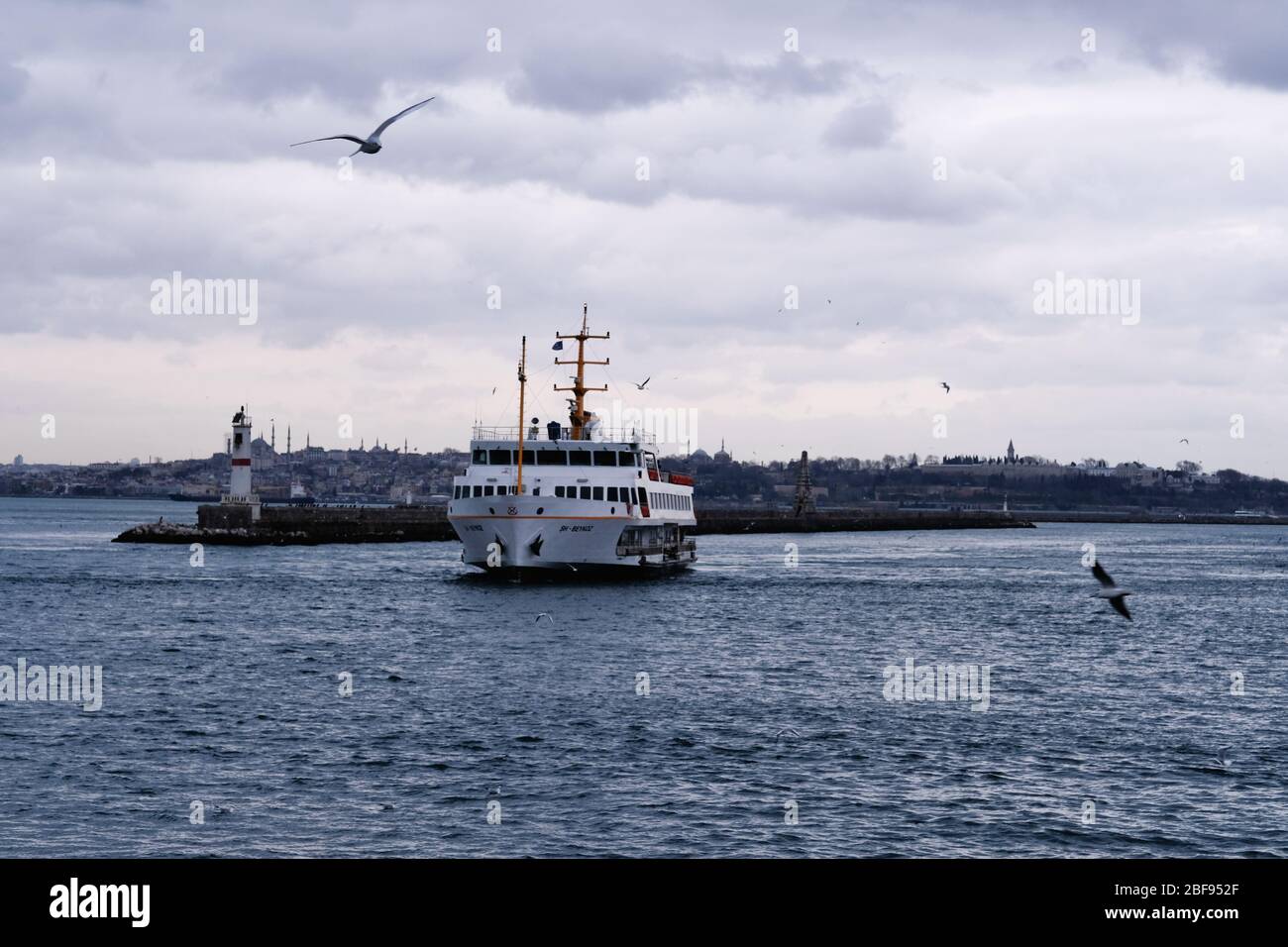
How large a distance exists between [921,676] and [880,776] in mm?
11843

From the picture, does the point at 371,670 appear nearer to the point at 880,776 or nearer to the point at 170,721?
the point at 170,721

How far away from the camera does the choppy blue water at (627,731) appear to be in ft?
58.6

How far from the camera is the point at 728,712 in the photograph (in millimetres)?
27109

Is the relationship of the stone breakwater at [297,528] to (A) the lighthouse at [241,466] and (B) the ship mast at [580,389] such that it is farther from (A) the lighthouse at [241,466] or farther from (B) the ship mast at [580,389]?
(B) the ship mast at [580,389]

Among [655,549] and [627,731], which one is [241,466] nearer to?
[655,549]

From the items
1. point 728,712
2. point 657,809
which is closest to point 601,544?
point 728,712
